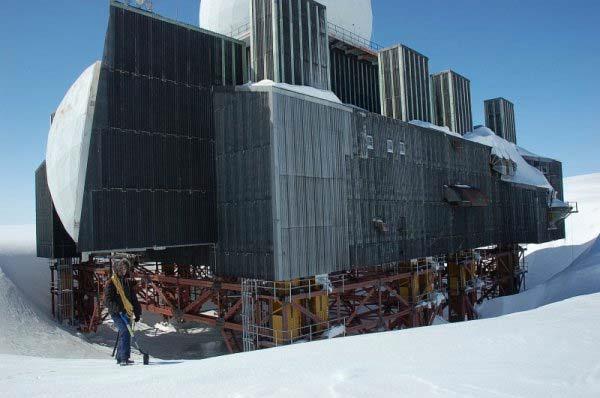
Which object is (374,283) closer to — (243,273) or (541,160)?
(243,273)

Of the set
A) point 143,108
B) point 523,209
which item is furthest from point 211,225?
point 523,209

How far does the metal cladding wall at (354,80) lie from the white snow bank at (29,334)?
21.9 m

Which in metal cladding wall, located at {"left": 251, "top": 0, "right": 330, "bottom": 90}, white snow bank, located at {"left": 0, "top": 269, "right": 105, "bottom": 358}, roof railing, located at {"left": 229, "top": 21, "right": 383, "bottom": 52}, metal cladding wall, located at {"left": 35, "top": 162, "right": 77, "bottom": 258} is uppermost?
roof railing, located at {"left": 229, "top": 21, "right": 383, "bottom": 52}

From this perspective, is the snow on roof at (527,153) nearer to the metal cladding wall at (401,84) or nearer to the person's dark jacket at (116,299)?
the metal cladding wall at (401,84)

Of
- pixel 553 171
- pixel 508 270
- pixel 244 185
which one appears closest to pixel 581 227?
pixel 553 171

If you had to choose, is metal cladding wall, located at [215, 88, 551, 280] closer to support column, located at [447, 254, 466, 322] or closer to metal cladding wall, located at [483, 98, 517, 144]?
support column, located at [447, 254, 466, 322]

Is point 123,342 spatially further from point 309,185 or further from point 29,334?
point 29,334

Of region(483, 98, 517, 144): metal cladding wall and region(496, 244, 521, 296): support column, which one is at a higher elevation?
region(483, 98, 517, 144): metal cladding wall

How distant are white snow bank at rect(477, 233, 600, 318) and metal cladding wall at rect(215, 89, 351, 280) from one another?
1338 centimetres

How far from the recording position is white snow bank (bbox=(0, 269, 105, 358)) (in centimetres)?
2264

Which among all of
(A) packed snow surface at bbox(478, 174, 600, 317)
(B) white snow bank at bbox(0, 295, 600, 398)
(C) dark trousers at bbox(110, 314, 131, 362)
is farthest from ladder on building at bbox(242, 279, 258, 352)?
(A) packed snow surface at bbox(478, 174, 600, 317)

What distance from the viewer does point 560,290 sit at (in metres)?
24.8

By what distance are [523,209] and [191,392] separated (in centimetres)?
4060

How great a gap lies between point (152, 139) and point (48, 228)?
16887 millimetres
